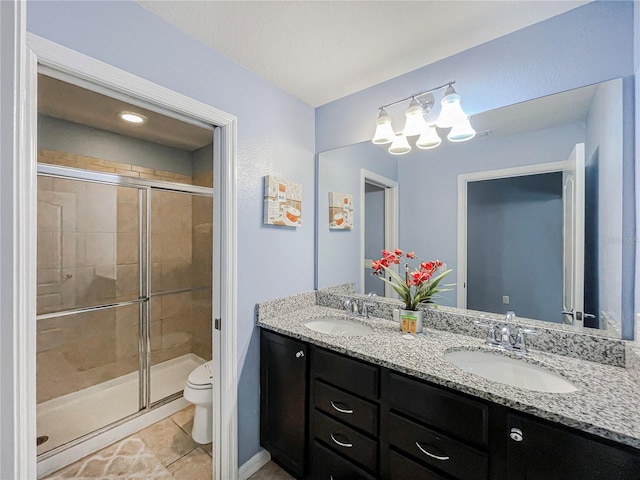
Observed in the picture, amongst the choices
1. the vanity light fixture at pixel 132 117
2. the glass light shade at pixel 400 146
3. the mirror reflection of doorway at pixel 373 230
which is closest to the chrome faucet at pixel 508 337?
the mirror reflection of doorway at pixel 373 230

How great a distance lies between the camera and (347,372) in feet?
4.34

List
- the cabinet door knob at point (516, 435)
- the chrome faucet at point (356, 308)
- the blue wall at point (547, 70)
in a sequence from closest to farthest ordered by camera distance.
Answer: the cabinet door knob at point (516, 435), the blue wall at point (547, 70), the chrome faucet at point (356, 308)

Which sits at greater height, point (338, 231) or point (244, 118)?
point (244, 118)

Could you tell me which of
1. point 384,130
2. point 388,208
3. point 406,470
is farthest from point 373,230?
point 406,470

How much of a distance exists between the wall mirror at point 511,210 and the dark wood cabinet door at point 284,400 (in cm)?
63

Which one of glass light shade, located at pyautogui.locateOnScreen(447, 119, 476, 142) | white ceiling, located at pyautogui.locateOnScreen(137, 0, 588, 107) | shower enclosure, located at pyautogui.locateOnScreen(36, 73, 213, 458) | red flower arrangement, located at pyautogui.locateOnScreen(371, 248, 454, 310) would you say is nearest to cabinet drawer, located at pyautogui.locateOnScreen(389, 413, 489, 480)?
red flower arrangement, located at pyautogui.locateOnScreen(371, 248, 454, 310)

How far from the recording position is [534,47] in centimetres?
133

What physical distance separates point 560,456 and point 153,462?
6.87ft

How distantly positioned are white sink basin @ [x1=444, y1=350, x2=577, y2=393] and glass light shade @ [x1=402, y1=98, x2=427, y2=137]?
1187 mm

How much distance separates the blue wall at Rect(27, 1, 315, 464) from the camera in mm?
1127

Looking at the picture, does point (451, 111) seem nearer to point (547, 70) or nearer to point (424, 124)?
point (424, 124)

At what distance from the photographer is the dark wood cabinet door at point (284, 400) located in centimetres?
151

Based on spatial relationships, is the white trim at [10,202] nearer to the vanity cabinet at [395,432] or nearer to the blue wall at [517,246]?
the vanity cabinet at [395,432]

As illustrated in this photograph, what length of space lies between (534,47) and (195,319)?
11.0 ft
